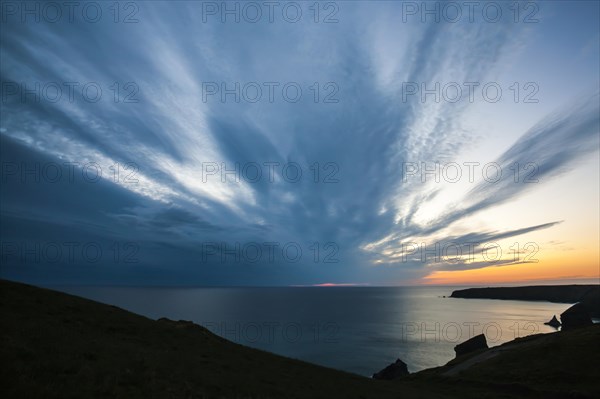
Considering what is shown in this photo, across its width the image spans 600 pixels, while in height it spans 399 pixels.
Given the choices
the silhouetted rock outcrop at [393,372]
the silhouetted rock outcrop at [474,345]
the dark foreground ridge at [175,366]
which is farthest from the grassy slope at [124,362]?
the silhouetted rock outcrop at [474,345]

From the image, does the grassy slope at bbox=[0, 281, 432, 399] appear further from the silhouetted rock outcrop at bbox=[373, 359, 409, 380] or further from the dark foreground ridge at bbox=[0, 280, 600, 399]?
the silhouetted rock outcrop at bbox=[373, 359, 409, 380]

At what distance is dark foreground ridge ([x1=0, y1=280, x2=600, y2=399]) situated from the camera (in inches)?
595

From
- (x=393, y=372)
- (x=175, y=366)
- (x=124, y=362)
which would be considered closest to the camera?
(x=124, y=362)

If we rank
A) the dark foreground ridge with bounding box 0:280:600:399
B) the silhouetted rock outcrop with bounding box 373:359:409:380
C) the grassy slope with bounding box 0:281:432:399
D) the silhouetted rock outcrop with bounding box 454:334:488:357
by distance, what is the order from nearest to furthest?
the grassy slope with bounding box 0:281:432:399
the dark foreground ridge with bounding box 0:280:600:399
the silhouetted rock outcrop with bounding box 373:359:409:380
the silhouetted rock outcrop with bounding box 454:334:488:357

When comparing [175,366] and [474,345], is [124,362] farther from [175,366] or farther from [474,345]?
[474,345]

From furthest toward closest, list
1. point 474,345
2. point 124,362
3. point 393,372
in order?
point 474,345 → point 393,372 → point 124,362

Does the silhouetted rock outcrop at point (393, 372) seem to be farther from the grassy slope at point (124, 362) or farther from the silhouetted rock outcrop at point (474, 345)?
the grassy slope at point (124, 362)

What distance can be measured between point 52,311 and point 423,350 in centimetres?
10247

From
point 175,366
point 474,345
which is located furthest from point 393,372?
point 175,366

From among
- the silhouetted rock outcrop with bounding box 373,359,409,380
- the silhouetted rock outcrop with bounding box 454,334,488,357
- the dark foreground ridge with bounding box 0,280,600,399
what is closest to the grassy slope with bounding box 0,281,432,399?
the dark foreground ridge with bounding box 0,280,600,399

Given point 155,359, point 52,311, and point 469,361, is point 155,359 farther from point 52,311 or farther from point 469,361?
point 469,361

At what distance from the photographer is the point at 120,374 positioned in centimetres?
1672

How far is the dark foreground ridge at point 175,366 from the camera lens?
15.1 metres

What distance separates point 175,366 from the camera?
2191 cm
